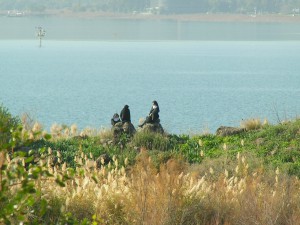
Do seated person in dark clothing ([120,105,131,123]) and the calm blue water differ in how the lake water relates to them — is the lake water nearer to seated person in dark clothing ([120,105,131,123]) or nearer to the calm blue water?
the calm blue water

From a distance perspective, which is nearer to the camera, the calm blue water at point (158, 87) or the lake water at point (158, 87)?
the lake water at point (158, 87)

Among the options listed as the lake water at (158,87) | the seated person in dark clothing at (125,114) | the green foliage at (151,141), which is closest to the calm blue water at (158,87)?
the lake water at (158,87)

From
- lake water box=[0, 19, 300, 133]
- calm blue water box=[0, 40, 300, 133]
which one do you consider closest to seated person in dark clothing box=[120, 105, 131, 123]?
calm blue water box=[0, 40, 300, 133]

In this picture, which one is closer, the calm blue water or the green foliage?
the green foliage

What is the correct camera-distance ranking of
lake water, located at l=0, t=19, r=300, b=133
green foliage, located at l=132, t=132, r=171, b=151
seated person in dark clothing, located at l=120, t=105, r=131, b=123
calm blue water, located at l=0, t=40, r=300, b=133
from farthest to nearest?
1. calm blue water, located at l=0, t=40, r=300, b=133
2. lake water, located at l=0, t=19, r=300, b=133
3. seated person in dark clothing, located at l=120, t=105, r=131, b=123
4. green foliage, located at l=132, t=132, r=171, b=151

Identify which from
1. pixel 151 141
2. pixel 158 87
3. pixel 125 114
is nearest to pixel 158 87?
pixel 158 87

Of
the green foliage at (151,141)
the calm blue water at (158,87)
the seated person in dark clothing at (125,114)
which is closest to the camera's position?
the green foliage at (151,141)

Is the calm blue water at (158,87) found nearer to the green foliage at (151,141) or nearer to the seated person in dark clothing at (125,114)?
the seated person in dark clothing at (125,114)

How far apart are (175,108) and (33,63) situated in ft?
244

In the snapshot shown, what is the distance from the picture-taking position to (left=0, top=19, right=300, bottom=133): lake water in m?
59.6

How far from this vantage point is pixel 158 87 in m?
88.9

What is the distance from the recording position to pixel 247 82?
95375 mm

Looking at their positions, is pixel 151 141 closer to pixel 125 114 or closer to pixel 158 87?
pixel 125 114

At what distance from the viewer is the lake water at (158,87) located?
59625 millimetres
